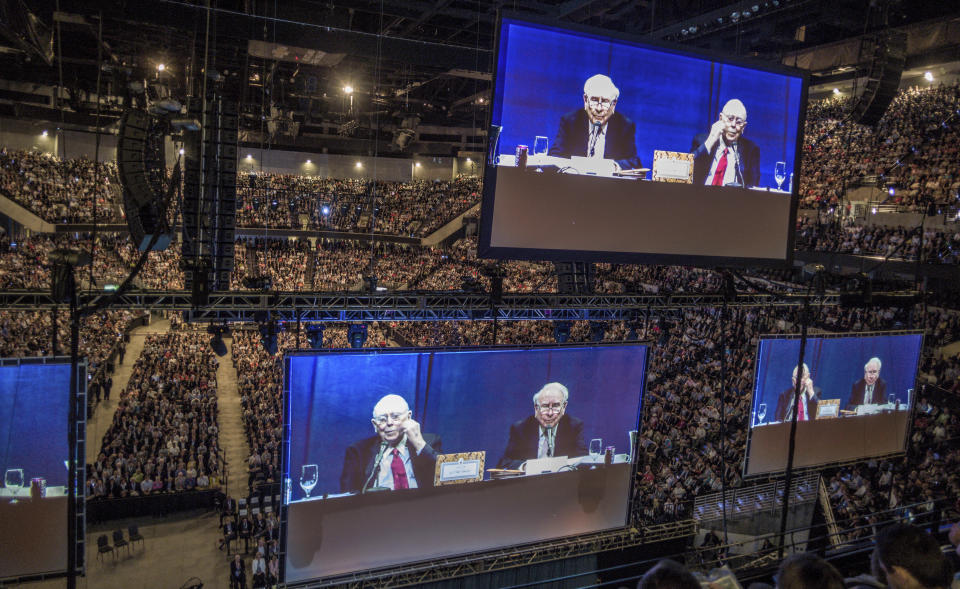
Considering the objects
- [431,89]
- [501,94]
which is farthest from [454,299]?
[431,89]

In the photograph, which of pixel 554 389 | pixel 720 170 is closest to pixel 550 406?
pixel 554 389

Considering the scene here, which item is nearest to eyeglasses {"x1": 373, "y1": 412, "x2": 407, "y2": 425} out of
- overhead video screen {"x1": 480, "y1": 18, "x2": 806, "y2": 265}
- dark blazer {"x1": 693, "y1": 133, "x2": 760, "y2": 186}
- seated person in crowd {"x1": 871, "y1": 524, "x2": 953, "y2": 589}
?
overhead video screen {"x1": 480, "y1": 18, "x2": 806, "y2": 265}

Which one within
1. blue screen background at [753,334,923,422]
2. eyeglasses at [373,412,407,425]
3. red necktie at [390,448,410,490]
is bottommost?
red necktie at [390,448,410,490]

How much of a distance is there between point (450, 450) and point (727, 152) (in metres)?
5.25

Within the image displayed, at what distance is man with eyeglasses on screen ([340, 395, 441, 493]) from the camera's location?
23.4 ft

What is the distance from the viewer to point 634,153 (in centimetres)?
740

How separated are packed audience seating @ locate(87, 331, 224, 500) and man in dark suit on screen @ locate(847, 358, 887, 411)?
1176cm

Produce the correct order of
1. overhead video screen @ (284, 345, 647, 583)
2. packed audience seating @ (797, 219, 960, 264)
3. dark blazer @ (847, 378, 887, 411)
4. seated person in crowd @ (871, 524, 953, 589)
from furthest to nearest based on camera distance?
packed audience seating @ (797, 219, 960, 264) < dark blazer @ (847, 378, 887, 411) < overhead video screen @ (284, 345, 647, 583) < seated person in crowd @ (871, 524, 953, 589)

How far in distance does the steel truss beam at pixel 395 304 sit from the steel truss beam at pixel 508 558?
306 cm

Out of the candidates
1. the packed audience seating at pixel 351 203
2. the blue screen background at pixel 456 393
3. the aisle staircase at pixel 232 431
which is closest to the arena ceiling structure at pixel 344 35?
the blue screen background at pixel 456 393

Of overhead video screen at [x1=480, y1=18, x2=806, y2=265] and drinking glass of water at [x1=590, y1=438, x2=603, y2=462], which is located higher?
overhead video screen at [x1=480, y1=18, x2=806, y2=265]

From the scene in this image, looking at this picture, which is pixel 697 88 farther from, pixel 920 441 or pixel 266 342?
pixel 920 441

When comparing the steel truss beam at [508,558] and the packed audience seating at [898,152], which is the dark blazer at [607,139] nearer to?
the steel truss beam at [508,558]

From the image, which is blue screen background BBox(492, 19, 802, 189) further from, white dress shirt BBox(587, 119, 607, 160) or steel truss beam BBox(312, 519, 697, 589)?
steel truss beam BBox(312, 519, 697, 589)
